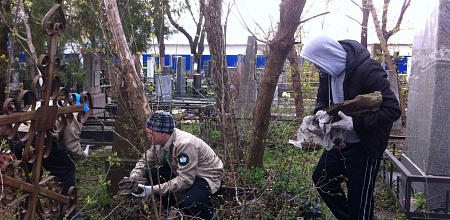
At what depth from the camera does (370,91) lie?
3.49 m

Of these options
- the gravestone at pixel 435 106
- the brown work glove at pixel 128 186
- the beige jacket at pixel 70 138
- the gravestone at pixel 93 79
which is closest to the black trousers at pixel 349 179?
the gravestone at pixel 435 106

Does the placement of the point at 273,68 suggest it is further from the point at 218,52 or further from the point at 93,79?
the point at 93,79

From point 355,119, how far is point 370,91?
0.25 m

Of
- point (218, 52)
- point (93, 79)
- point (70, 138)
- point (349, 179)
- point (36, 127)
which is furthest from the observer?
point (93, 79)

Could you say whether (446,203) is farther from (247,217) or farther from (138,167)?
(138,167)

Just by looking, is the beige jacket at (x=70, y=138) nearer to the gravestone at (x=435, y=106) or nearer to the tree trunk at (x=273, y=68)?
the tree trunk at (x=273, y=68)

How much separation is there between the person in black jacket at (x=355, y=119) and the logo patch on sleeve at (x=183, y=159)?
45.4 inches

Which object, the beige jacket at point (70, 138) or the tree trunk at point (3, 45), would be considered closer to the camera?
the beige jacket at point (70, 138)

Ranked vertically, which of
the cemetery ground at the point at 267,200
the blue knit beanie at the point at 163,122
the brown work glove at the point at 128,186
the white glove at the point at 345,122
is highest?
the white glove at the point at 345,122

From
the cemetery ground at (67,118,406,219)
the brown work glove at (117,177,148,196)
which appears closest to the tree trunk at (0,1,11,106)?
the cemetery ground at (67,118,406,219)

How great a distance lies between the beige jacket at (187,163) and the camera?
4.10 m

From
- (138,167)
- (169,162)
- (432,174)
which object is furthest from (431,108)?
(138,167)

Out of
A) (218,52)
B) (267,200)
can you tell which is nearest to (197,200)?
(267,200)

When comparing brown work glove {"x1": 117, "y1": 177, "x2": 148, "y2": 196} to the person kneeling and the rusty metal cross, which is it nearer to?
the person kneeling
